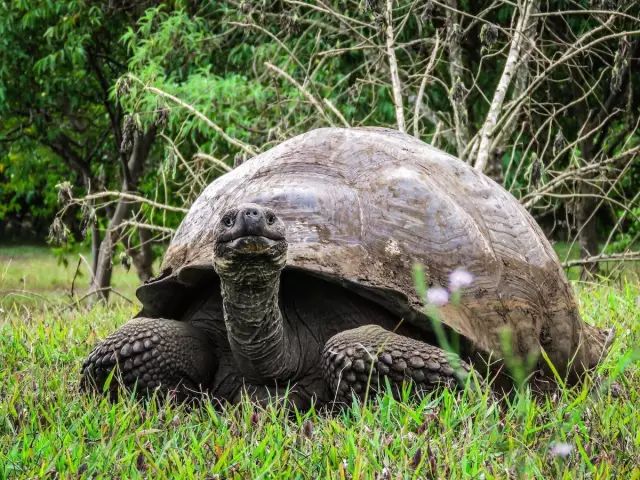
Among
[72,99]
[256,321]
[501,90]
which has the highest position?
[501,90]

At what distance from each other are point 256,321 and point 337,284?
274 millimetres

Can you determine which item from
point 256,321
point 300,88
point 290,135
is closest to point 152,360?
point 256,321

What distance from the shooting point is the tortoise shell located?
2.73 meters

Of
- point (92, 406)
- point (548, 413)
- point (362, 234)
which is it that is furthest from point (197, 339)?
point (548, 413)

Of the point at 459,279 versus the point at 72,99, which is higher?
the point at 459,279

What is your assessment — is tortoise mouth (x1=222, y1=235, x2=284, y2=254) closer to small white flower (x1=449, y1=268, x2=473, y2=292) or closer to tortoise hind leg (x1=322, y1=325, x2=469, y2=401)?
tortoise hind leg (x1=322, y1=325, x2=469, y2=401)

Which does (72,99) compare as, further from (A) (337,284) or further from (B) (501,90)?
(A) (337,284)

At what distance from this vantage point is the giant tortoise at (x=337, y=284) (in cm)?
257

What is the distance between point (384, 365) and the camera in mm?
→ 2541

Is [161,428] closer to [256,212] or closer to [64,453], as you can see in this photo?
[64,453]

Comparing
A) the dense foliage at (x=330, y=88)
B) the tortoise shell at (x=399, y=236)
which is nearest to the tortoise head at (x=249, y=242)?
the tortoise shell at (x=399, y=236)

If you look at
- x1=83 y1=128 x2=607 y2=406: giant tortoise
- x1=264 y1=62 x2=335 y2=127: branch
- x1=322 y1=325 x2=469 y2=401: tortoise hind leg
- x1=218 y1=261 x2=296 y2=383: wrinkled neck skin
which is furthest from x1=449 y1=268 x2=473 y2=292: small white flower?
Answer: x1=264 y1=62 x2=335 y2=127: branch

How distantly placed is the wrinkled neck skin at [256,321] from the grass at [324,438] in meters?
0.14

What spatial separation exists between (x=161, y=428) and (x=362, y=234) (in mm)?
833
